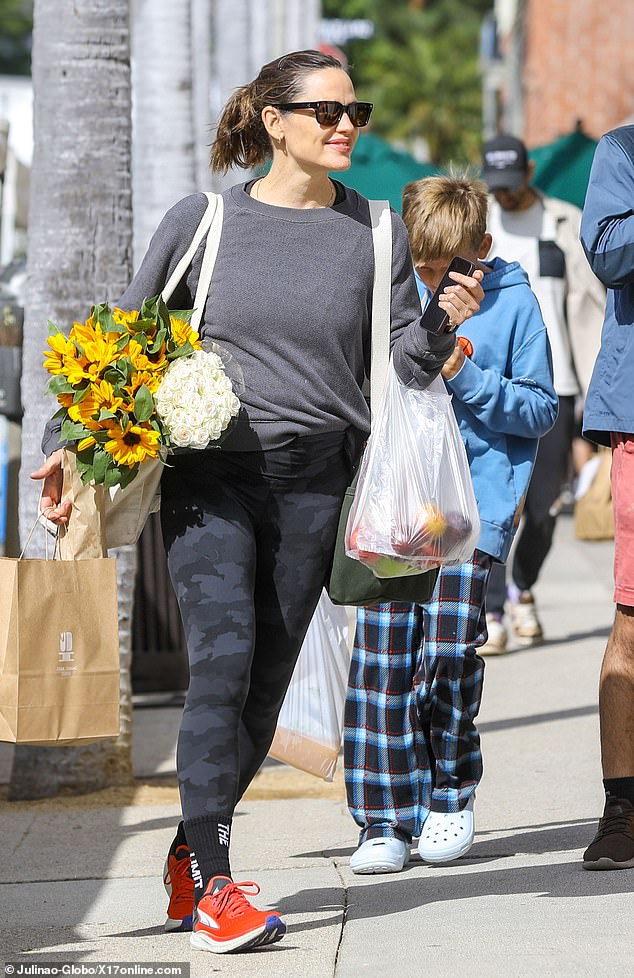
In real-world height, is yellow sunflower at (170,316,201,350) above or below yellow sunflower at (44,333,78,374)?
above

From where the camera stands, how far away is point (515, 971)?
3600 millimetres

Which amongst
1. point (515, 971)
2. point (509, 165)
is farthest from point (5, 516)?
point (515, 971)

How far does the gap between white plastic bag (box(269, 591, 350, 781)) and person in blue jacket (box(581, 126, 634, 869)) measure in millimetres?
812

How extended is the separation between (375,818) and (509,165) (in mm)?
4441

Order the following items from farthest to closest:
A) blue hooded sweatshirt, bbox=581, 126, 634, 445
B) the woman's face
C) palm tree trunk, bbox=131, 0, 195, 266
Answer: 1. palm tree trunk, bbox=131, 0, 195, 266
2. blue hooded sweatshirt, bbox=581, 126, 634, 445
3. the woman's face

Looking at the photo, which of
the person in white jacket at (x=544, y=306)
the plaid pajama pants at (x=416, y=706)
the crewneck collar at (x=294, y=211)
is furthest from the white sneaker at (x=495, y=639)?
the crewneck collar at (x=294, y=211)

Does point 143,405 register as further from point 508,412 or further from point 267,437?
point 508,412

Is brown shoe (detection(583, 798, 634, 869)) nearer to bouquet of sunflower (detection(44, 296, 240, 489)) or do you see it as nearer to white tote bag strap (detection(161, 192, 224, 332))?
bouquet of sunflower (detection(44, 296, 240, 489))

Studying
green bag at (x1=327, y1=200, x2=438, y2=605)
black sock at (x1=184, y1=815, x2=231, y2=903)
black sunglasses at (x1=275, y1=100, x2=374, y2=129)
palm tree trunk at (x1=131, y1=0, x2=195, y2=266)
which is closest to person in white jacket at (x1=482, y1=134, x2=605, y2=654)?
palm tree trunk at (x1=131, y1=0, x2=195, y2=266)

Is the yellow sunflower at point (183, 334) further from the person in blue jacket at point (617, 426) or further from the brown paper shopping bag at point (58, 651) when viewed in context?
the person in blue jacket at point (617, 426)

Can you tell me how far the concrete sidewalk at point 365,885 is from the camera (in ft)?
12.4

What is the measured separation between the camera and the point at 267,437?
393cm

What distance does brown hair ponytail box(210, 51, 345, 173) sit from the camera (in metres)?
4.03

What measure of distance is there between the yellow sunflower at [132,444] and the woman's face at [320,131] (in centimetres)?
76
